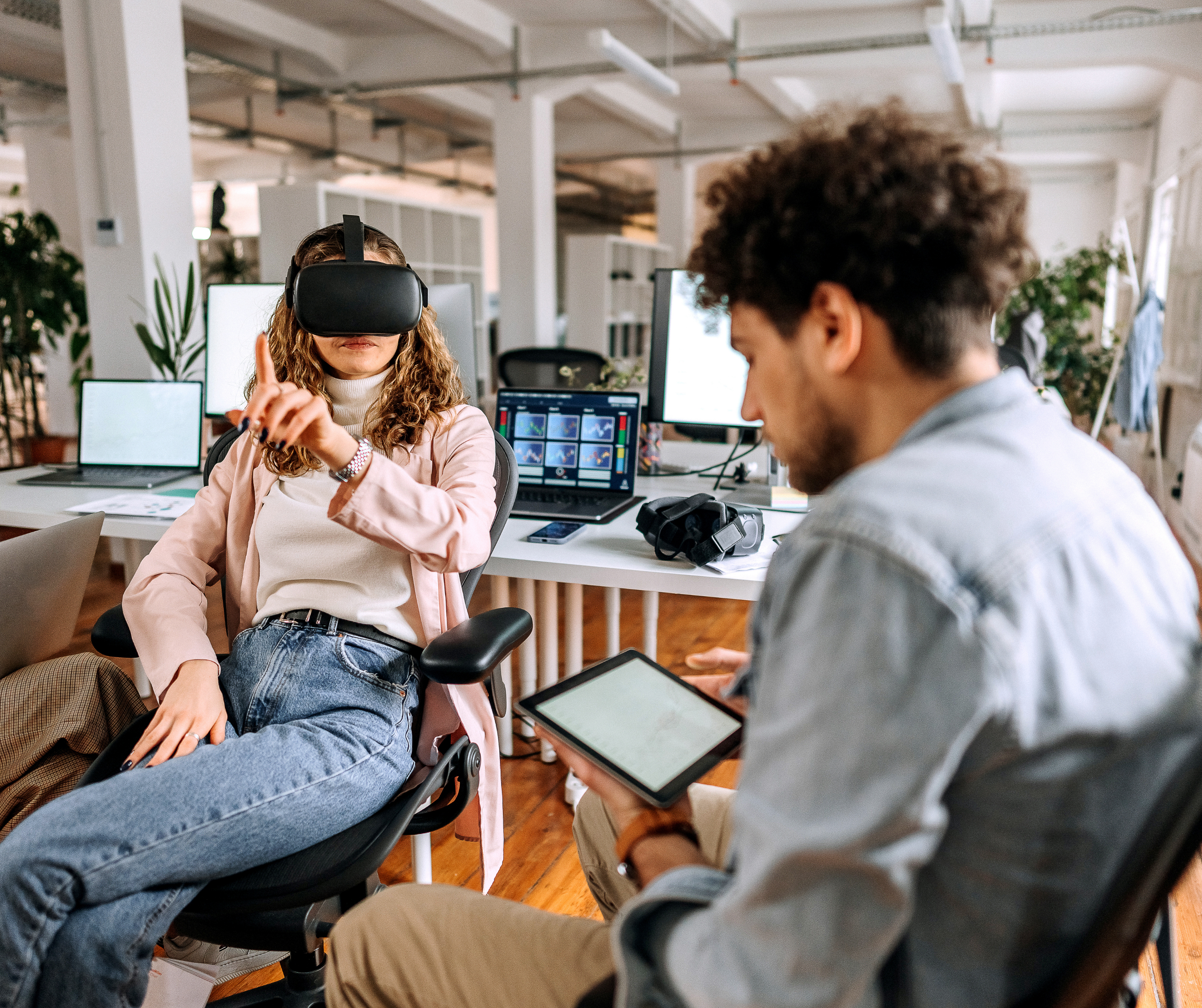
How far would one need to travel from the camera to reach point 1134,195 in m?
10.3

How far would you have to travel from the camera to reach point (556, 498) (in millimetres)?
2203

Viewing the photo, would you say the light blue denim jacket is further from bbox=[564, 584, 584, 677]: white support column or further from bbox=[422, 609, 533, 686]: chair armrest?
bbox=[564, 584, 584, 677]: white support column

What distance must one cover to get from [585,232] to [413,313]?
1449 centimetres

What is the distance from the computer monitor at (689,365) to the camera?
7.72 ft

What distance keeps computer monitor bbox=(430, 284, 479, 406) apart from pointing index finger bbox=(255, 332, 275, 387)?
120cm

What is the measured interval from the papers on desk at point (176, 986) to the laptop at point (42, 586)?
51 centimetres

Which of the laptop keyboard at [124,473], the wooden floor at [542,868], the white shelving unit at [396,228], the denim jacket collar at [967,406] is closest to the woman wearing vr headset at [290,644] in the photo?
the wooden floor at [542,868]

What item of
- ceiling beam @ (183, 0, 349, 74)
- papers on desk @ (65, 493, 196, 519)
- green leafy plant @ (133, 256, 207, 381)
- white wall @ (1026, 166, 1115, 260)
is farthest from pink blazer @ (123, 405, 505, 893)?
white wall @ (1026, 166, 1115, 260)

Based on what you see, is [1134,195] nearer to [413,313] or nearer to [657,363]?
[657,363]

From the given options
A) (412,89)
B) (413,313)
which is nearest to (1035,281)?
(412,89)

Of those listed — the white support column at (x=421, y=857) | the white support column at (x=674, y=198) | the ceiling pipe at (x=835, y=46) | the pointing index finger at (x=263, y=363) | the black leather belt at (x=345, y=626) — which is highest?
the ceiling pipe at (x=835, y=46)

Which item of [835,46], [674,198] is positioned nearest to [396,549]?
[835,46]

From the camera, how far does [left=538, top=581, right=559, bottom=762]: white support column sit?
2.40 m

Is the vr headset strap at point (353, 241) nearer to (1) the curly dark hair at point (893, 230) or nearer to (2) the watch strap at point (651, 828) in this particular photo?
(1) the curly dark hair at point (893, 230)
